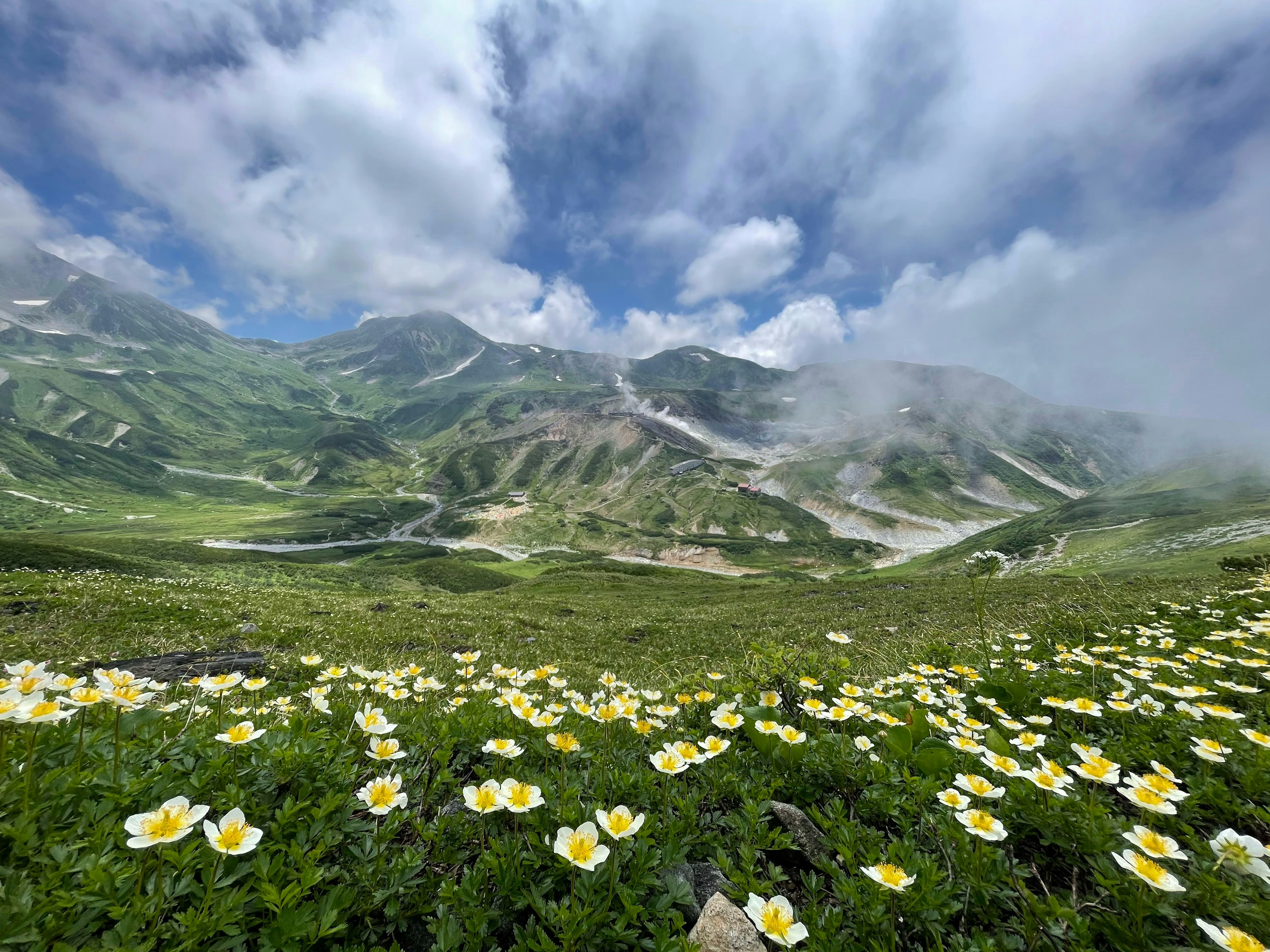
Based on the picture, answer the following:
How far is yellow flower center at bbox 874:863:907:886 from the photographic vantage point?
2.55 meters

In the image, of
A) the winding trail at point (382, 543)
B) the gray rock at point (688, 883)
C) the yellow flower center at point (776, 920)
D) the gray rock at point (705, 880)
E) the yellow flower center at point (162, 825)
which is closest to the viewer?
the yellow flower center at point (162, 825)

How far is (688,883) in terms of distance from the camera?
3.05 meters

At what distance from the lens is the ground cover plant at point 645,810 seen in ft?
8.09

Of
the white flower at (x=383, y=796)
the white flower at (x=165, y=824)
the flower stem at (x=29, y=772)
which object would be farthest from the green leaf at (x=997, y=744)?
the flower stem at (x=29, y=772)

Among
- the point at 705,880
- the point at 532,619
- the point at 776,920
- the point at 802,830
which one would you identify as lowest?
the point at 532,619

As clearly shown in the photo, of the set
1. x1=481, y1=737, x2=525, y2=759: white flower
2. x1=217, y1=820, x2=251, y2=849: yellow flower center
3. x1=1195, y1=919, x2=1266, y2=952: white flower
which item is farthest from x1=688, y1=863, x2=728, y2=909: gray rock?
x1=217, y1=820, x2=251, y2=849: yellow flower center

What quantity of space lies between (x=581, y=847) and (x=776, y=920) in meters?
1.11

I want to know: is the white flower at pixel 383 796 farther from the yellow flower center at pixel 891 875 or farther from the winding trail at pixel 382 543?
the winding trail at pixel 382 543

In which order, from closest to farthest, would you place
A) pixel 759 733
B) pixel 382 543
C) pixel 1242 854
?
pixel 1242 854, pixel 759 733, pixel 382 543

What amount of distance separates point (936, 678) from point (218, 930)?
296 inches

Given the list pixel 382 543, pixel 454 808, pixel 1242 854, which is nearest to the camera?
pixel 1242 854

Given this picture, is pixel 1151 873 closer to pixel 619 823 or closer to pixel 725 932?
pixel 725 932

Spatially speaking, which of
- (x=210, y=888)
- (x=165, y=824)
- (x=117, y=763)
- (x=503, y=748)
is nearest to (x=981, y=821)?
(x=503, y=748)

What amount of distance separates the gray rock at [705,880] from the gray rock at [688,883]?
0.01 m
